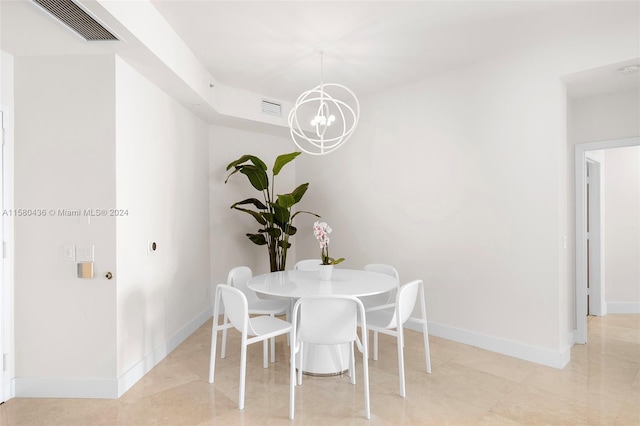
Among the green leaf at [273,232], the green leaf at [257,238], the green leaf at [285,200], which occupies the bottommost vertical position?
the green leaf at [257,238]

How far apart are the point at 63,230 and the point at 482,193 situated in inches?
135

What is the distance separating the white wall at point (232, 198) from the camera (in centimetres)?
462

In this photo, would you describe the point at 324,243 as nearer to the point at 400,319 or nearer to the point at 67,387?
the point at 400,319

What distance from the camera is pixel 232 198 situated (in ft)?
15.7

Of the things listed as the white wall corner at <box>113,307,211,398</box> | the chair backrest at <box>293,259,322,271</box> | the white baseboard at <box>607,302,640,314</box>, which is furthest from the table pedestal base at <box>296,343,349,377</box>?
the white baseboard at <box>607,302,640,314</box>

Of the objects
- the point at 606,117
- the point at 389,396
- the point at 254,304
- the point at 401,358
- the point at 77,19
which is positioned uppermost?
the point at 77,19

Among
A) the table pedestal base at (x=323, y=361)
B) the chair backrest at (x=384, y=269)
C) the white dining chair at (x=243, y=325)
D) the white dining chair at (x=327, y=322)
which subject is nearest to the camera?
the white dining chair at (x=327, y=322)

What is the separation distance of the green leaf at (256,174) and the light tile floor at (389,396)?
A: 190cm

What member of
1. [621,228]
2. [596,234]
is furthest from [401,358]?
[621,228]

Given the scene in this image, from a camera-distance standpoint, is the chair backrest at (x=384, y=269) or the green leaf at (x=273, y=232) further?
the green leaf at (x=273, y=232)

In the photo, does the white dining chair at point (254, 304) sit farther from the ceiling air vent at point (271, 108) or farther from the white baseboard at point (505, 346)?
the ceiling air vent at point (271, 108)

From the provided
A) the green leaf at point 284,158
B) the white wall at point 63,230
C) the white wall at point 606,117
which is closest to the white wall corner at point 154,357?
the white wall at point 63,230

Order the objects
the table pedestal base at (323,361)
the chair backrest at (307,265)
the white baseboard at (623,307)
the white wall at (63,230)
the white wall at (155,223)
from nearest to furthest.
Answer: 1. the white wall at (63,230)
2. the white wall at (155,223)
3. the table pedestal base at (323,361)
4. the chair backrest at (307,265)
5. the white baseboard at (623,307)

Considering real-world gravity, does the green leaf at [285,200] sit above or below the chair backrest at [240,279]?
above
